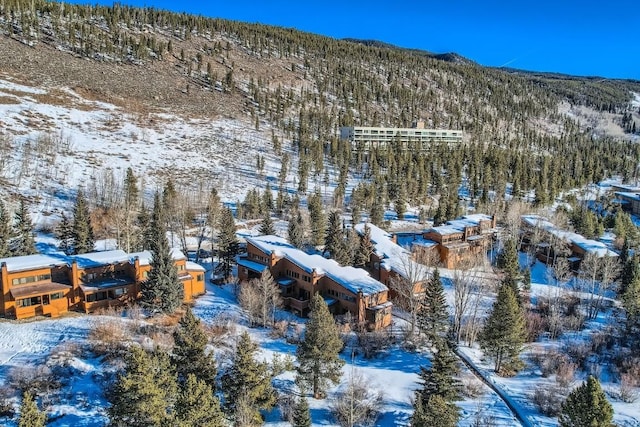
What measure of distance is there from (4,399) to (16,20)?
138m

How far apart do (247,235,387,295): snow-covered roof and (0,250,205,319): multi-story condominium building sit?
8.64m

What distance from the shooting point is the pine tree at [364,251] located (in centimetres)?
5128

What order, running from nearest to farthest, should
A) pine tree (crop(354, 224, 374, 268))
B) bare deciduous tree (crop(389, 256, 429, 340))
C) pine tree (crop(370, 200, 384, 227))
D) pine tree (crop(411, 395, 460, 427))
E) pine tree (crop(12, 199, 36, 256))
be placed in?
pine tree (crop(411, 395, 460, 427)), bare deciduous tree (crop(389, 256, 429, 340)), pine tree (crop(12, 199, 36, 256)), pine tree (crop(354, 224, 374, 268)), pine tree (crop(370, 200, 384, 227))

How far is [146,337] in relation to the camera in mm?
33250

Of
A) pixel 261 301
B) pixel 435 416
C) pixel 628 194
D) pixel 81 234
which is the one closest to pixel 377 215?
pixel 261 301

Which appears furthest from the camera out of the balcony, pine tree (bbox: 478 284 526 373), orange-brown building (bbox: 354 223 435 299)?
orange-brown building (bbox: 354 223 435 299)

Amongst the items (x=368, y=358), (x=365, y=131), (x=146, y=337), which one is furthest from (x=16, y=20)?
(x=368, y=358)

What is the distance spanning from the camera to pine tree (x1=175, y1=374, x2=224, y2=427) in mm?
22455

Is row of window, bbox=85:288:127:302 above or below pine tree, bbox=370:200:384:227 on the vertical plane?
below

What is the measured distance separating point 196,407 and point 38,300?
21.5 m

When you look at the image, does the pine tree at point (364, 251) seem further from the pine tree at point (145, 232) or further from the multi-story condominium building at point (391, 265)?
the pine tree at point (145, 232)

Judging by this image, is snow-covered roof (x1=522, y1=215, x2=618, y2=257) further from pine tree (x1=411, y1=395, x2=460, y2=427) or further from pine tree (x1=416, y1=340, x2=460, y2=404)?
pine tree (x1=411, y1=395, x2=460, y2=427)

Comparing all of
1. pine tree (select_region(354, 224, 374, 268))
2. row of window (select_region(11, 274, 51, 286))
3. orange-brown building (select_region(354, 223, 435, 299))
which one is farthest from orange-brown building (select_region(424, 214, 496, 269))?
row of window (select_region(11, 274, 51, 286))

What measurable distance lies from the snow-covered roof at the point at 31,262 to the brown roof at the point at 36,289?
1.49 m
